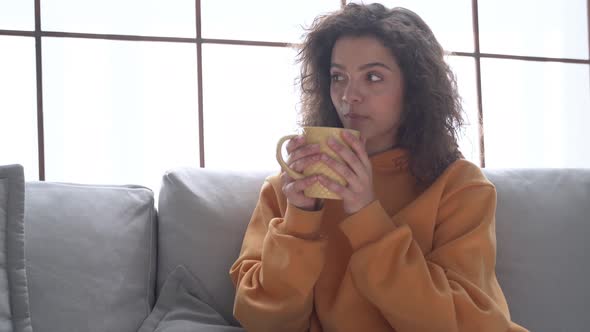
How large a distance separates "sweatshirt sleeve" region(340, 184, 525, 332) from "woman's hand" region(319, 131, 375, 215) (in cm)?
5

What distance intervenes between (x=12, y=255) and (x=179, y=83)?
0.88 metres

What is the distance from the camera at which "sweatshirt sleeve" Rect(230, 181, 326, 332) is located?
105 cm

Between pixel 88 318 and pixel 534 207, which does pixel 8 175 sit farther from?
pixel 534 207

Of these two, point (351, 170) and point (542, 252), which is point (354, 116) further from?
point (542, 252)

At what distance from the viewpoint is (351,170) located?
3.07 ft

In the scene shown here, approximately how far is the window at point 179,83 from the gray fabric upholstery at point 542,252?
35 centimetres

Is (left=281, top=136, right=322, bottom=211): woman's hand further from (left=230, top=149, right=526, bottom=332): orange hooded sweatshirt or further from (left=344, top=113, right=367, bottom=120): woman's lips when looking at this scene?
(left=344, top=113, right=367, bottom=120): woman's lips

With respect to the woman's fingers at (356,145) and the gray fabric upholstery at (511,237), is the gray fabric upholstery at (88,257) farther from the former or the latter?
the woman's fingers at (356,145)

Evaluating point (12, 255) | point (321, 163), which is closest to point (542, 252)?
point (321, 163)

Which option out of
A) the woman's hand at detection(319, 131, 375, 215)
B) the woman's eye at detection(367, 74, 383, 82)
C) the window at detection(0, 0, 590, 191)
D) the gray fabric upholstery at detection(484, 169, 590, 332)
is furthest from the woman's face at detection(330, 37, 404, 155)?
the gray fabric upholstery at detection(484, 169, 590, 332)

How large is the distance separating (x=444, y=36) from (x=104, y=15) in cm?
121

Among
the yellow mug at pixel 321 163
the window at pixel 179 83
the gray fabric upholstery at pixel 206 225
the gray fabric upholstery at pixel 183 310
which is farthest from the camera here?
the window at pixel 179 83

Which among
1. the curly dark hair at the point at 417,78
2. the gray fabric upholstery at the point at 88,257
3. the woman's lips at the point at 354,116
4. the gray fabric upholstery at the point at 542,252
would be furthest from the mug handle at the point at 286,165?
the gray fabric upholstery at the point at 542,252

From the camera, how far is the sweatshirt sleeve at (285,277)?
105 centimetres
